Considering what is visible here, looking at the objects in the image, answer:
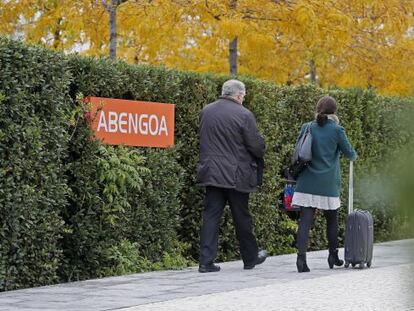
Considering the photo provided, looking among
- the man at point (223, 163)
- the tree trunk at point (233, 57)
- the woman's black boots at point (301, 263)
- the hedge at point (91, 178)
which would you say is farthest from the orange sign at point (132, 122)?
the tree trunk at point (233, 57)

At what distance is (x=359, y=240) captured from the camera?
33.2ft

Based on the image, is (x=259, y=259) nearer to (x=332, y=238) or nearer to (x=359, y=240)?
(x=332, y=238)

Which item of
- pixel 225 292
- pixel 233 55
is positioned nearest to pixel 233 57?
pixel 233 55

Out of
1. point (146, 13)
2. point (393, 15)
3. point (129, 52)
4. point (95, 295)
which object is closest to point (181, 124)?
point (95, 295)

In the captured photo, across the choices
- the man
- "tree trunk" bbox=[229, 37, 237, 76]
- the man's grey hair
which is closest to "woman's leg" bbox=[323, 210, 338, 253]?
the man

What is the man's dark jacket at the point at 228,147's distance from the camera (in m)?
9.49

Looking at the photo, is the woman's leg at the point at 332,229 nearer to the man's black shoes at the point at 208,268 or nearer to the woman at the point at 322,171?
the woman at the point at 322,171

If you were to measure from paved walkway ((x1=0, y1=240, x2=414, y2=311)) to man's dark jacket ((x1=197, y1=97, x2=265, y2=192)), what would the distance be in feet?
2.92

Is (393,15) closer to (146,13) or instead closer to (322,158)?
(146,13)

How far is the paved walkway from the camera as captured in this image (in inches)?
278

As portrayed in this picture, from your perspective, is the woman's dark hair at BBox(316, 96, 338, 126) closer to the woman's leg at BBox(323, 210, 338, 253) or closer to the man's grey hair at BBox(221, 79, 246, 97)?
the man's grey hair at BBox(221, 79, 246, 97)

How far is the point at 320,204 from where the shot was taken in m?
9.89

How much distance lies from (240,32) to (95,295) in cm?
866

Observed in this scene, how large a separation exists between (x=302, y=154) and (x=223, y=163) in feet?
2.75
